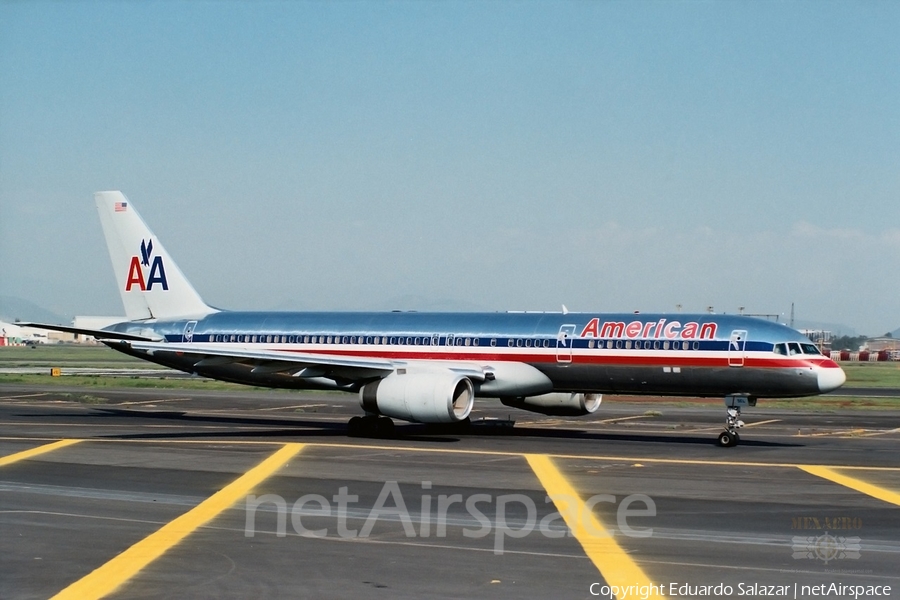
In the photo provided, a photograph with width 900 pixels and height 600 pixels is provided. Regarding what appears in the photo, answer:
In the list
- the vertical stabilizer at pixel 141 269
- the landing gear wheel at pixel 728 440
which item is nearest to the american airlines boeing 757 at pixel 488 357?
the landing gear wheel at pixel 728 440

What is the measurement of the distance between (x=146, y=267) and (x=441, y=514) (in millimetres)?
26885

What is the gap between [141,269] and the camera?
134 feet

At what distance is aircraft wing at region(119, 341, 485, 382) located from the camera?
32.4 m

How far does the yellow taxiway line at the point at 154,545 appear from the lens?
11875 millimetres

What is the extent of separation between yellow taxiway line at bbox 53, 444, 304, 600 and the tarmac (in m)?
0.05

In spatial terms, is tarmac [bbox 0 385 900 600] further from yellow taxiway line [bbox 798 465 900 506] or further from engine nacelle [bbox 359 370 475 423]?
engine nacelle [bbox 359 370 475 423]

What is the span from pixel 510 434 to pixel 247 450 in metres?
9.73

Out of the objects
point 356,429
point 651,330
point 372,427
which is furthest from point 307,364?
point 651,330

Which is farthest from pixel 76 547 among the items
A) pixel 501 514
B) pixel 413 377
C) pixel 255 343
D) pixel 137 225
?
pixel 137 225

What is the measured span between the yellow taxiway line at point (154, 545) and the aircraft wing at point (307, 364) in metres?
10.3

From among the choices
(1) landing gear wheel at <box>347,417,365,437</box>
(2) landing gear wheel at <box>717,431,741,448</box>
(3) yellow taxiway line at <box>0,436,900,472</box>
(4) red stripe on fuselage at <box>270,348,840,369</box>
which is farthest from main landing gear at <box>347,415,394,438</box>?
(2) landing gear wheel at <box>717,431,741,448</box>

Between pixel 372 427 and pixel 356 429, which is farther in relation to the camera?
pixel 356 429

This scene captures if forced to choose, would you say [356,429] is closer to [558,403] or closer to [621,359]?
[558,403]

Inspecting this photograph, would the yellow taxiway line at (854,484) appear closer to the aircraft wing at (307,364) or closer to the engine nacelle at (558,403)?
the engine nacelle at (558,403)
